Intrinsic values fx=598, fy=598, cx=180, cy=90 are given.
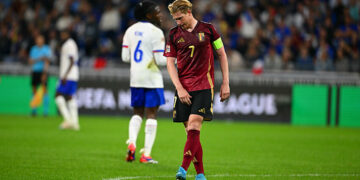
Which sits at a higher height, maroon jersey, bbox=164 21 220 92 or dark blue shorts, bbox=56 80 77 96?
maroon jersey, bbox=164 21 220 92

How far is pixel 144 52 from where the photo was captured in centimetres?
968

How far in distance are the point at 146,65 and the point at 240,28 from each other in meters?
14.4

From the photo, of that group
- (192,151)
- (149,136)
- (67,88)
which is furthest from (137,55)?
(67,88)

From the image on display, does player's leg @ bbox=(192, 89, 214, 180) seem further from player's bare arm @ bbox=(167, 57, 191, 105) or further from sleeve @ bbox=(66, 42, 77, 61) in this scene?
sleeve @ bbox=(66, 42, 77, 61)

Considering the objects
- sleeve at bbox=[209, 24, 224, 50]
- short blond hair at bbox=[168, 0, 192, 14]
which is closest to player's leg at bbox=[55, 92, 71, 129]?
sleeve at bbox=[209, 24, 224, 50]

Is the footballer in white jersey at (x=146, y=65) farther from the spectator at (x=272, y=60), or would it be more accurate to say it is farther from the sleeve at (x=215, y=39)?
the spectator at (x=272, y=60)

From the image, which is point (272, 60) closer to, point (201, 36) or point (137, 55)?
point (137, 55)

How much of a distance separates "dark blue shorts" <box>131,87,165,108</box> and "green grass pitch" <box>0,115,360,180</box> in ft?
3.06

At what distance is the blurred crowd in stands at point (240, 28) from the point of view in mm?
21375

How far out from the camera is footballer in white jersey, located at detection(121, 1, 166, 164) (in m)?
9.56

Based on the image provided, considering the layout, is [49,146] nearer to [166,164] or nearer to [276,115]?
[166,164]

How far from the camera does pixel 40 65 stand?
20.1m

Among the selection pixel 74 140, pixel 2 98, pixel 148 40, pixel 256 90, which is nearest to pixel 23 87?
pixel 2 98

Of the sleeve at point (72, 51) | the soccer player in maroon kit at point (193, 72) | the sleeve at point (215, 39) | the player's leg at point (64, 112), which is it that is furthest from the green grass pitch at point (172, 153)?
the sleeve at point (72, 51)
